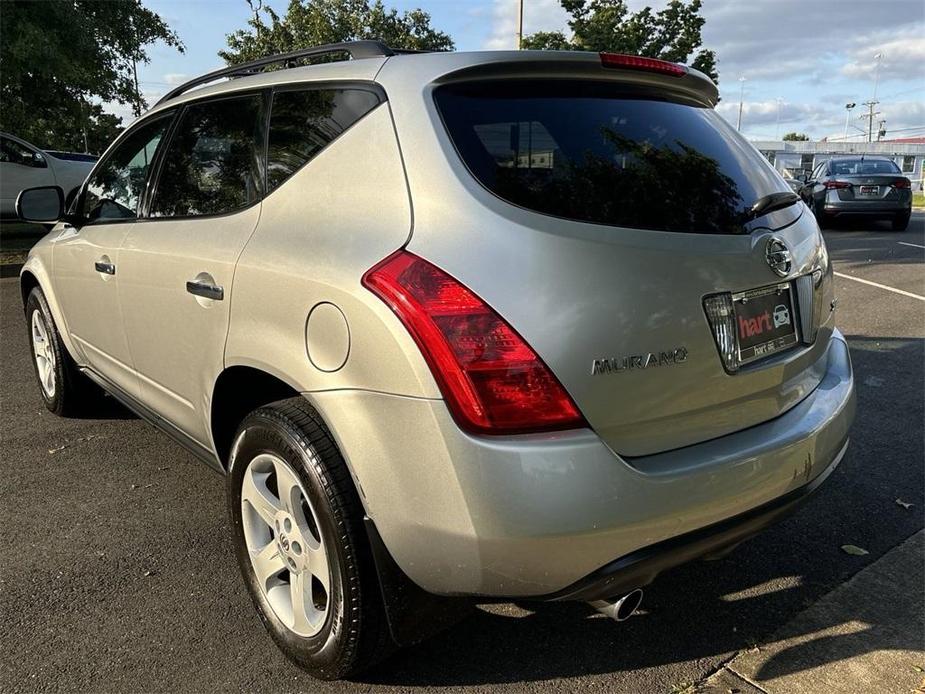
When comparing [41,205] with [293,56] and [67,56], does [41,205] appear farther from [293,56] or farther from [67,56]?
[67,56]

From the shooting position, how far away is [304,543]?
216 cm

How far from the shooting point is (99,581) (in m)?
2.78

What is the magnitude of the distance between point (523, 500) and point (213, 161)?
1.82m

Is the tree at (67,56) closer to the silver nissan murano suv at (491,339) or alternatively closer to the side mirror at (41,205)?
the side mirror at (41,205)

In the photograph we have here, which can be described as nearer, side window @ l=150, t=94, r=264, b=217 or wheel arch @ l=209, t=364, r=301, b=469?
wheel arch @ l=209, t=364, r=301, b=469

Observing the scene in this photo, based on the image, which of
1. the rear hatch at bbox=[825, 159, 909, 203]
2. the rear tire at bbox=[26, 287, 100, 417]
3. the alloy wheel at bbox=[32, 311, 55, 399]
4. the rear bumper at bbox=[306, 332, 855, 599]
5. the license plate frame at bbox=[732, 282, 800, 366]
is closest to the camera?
the rear bumper at bbox=[306, 332, 855, 599]

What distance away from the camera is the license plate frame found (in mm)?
2078

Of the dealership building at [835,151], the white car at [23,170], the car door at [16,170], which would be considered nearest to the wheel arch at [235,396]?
the white car at [23,170]

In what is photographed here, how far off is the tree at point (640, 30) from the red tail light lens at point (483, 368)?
89.0ft

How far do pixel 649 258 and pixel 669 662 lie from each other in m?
1.28

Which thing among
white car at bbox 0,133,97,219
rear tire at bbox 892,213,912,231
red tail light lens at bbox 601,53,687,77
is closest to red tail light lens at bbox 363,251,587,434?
red tail light lens at bbox 601,53,687,77

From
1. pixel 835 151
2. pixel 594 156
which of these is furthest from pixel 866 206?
pixel 835 151

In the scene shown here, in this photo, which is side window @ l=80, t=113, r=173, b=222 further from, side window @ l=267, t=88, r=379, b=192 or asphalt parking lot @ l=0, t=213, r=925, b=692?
asphalt parking lot @ l=0, t=213, r=925, b=692

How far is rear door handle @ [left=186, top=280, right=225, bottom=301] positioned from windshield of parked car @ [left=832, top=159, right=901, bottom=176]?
15046 mm
